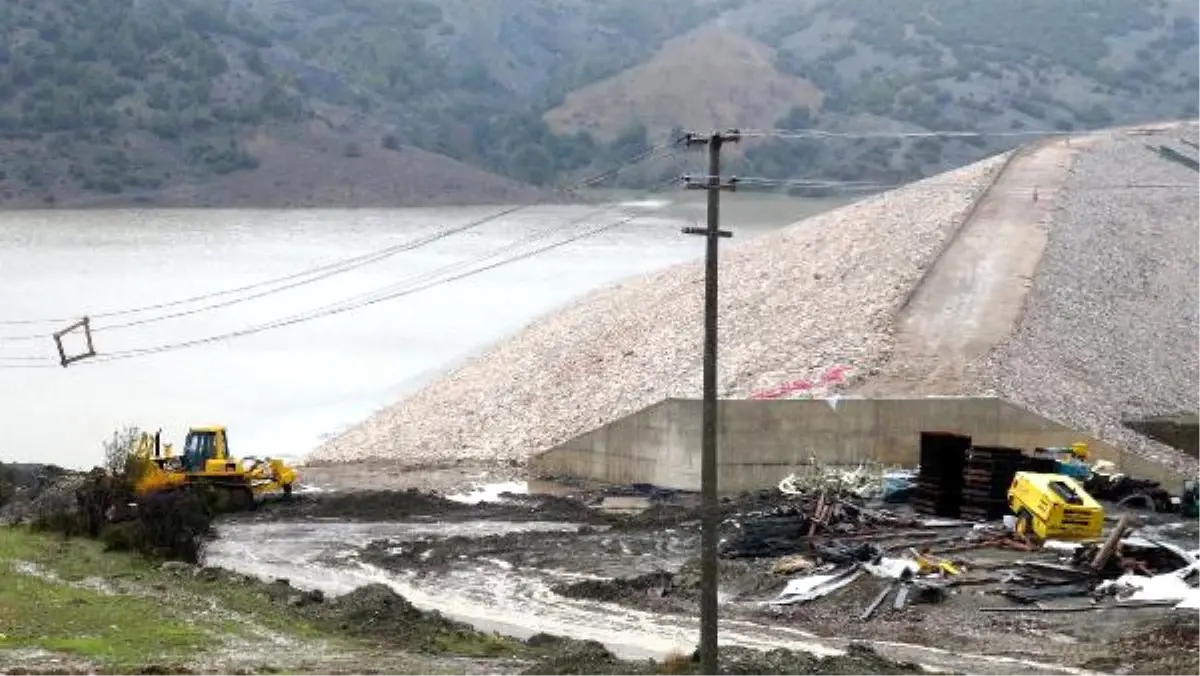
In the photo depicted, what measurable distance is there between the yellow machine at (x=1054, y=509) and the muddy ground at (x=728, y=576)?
57 centimetres

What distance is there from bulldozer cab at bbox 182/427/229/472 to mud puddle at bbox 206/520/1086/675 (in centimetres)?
163

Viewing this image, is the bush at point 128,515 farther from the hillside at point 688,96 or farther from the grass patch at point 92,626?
the hillside at point 688,96

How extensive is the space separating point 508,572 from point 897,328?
18390mm

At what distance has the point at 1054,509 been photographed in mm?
23141

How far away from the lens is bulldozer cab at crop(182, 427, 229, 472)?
28.9 m

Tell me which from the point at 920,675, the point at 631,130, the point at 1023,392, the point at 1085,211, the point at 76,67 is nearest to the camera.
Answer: the point at 920,675

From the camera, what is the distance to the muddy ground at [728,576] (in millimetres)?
19438

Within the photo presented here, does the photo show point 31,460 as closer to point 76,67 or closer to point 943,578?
point 943,578

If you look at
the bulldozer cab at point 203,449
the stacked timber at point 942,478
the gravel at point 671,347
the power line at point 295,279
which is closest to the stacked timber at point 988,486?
the stacked timber at point 942,478

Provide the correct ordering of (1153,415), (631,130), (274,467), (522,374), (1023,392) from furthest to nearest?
(631,130), (522,374), (1153,415), (1023,392), (274,467)

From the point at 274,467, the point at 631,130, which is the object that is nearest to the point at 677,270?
the point at 274,467

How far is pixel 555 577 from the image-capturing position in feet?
77.8

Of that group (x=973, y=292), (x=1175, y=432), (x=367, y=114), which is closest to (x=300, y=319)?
(x=973, y=292)

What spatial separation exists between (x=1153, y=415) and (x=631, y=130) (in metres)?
137
